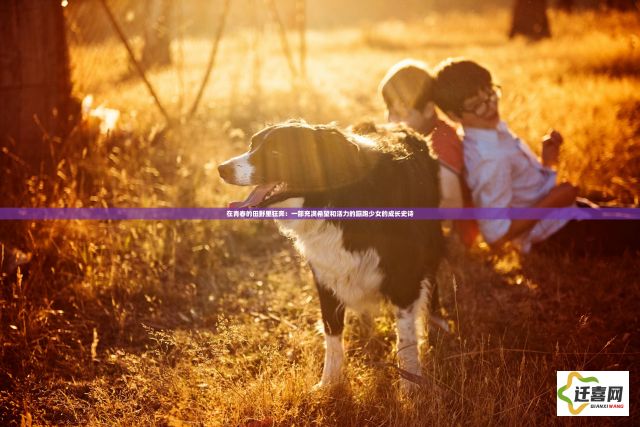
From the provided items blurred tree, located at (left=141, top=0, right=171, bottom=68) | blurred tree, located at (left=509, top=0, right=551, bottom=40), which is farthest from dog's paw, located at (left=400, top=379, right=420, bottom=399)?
blurred tree, located at (left=509, top=0, right=551, bottom=40)

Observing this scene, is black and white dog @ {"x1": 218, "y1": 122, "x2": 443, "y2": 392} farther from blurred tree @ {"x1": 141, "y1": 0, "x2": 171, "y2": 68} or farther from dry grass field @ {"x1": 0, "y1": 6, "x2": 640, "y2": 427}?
blurred tree @ {"x1": 141, "y1": 0, "x2": 171, "y2": 68}

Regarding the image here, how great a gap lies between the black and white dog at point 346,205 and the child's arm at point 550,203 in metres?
1.27

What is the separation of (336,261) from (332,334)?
1.62 feet

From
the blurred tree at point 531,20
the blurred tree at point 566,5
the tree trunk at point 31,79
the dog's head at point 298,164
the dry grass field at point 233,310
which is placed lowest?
the dry grass field at point 233,310

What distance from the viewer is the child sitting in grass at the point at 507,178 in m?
4.11

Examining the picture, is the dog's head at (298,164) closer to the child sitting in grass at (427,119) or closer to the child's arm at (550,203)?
the child sitting in grass at (427,119)

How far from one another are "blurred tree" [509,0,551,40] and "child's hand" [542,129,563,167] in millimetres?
11463

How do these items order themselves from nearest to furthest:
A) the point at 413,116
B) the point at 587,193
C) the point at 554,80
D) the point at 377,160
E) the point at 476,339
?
1. the point at 377,160
2. the point at 476,339
3. the point at 413,116
4. the point at 587,193
5. the point at 554,80

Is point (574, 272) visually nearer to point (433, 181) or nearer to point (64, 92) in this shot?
point (433, 181)

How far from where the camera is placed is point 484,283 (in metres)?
4.33

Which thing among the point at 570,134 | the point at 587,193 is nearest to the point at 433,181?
the point at 587,193

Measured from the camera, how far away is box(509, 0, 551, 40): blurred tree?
14.7 m

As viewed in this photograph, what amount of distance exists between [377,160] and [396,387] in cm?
124

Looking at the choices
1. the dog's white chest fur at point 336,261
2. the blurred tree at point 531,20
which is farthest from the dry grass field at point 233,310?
the blurred tree at point 531,20
